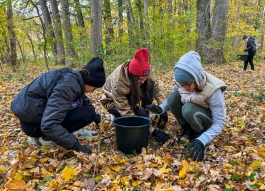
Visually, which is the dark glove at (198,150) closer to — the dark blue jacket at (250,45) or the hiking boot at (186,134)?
the hiking boot at (186,134)

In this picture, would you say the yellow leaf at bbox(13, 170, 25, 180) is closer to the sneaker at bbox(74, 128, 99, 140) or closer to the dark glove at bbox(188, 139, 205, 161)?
the sneaker at bbox(74, 128, 99, 140)

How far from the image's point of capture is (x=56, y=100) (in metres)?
2.03

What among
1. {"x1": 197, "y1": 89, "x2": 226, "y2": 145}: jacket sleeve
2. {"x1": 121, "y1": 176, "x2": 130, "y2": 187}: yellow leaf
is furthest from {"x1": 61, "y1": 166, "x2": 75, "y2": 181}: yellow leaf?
{"x1": 197, "y1": 89, "x2": 226, "y2": 145}: jacket sleeve

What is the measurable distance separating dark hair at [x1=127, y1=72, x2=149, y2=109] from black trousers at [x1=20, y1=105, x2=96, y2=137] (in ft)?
1.63

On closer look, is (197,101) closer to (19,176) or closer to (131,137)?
(131,137)

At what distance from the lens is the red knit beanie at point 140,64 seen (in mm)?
2506

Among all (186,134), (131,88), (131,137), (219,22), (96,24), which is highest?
(96,24)

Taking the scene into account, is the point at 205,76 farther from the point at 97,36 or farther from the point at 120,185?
the point at 97,36

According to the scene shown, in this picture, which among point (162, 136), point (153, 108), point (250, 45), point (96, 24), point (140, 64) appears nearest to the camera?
point (140, 64)

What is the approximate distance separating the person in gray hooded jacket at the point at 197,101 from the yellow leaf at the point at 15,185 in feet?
4.81

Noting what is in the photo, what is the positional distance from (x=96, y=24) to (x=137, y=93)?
3.73 meters

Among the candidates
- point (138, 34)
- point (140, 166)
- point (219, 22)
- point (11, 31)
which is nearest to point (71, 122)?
point (140, 166)

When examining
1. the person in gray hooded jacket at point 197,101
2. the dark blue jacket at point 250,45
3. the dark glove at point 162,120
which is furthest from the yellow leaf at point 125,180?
the dark blue jacket at point 250,45

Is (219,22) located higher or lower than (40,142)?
higher
